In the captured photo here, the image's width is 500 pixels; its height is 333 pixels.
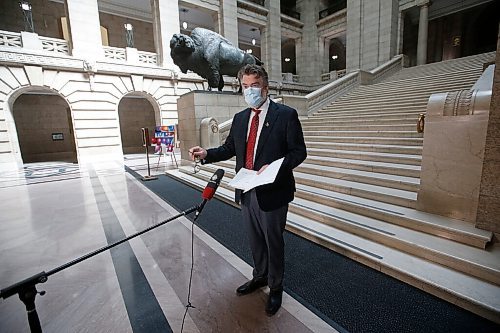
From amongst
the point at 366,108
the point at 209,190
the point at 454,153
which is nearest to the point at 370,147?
the point at 454,153

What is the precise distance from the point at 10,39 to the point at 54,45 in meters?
1.50

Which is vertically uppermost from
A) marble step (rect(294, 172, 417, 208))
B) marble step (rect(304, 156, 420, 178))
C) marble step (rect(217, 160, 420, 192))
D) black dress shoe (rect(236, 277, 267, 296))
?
marble step (rect(304, 156, 420, 178))

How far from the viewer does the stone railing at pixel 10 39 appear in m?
10.3

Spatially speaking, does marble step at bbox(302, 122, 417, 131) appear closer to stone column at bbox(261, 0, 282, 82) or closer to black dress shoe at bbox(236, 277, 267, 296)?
black dress shoe at bbox(236, 277, 267, 296)

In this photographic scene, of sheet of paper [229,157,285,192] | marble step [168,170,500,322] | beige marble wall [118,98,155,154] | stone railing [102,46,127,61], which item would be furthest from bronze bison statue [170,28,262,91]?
beige marble wall [118,98,155,154]

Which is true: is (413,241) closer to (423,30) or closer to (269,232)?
(269,232)

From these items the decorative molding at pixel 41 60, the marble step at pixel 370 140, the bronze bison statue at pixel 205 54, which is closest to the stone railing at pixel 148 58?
the decorative molding at pixel 41 60

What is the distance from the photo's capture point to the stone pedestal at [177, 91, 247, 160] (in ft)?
25.5

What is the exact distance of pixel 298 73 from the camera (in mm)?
21453

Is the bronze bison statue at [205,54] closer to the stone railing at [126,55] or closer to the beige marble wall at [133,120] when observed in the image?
the stone railing at [126,55]

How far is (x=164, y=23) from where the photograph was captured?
539 inches

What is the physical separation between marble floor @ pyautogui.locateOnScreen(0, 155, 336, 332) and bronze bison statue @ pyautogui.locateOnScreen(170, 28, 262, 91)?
15.5 ft

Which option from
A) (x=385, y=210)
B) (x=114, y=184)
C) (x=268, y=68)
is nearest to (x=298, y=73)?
(x=268, y=68)

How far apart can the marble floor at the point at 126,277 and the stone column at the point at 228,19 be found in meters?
15.1
